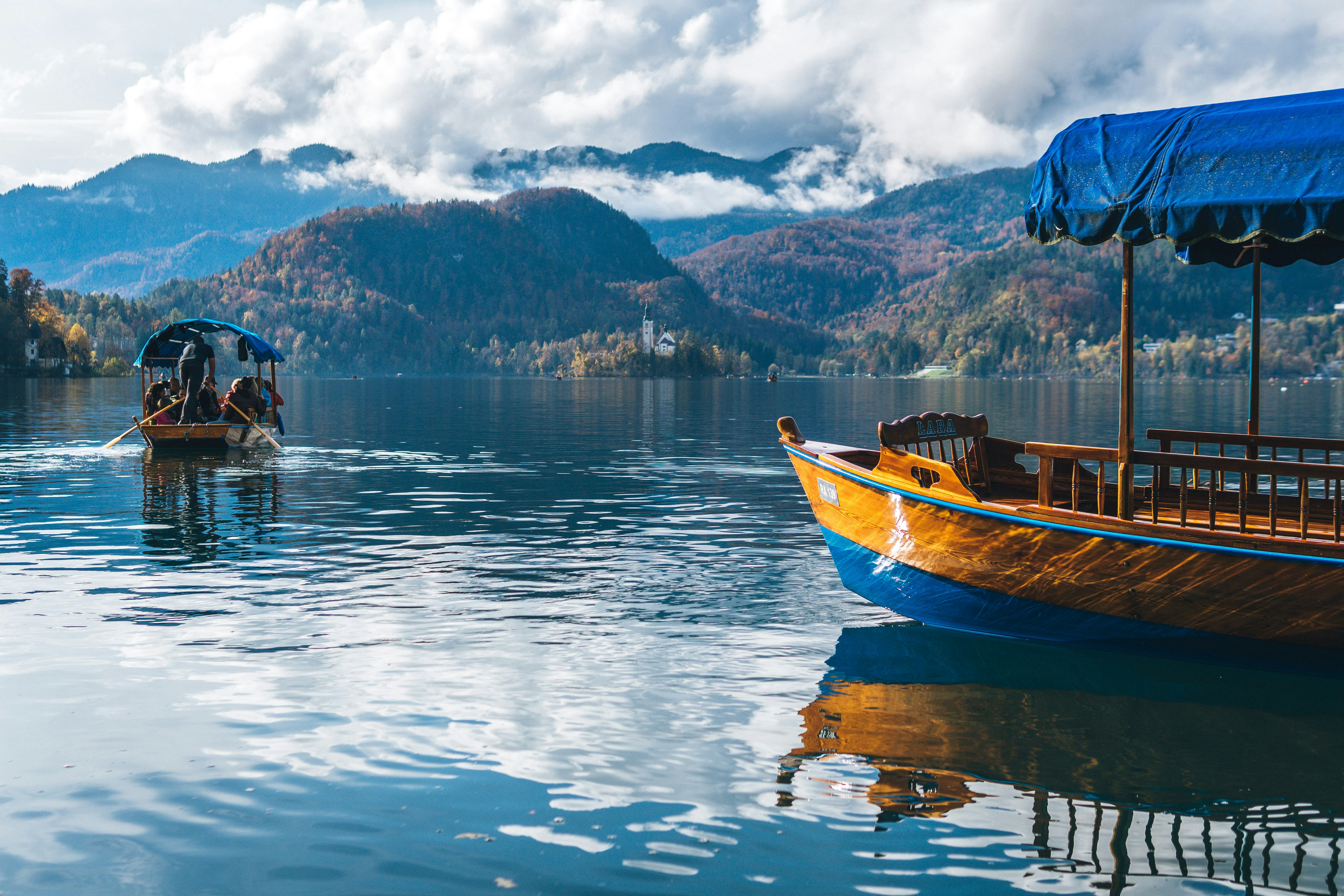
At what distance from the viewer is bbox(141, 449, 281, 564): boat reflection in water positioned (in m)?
20.6

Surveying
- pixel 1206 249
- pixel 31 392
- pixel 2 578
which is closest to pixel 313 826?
pixel 2 578

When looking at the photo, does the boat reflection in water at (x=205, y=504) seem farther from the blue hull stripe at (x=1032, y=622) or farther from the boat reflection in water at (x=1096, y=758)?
the boat reflection in water at (x=1096, y=758)

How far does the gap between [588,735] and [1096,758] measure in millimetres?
4342

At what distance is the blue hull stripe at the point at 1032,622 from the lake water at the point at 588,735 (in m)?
0.29

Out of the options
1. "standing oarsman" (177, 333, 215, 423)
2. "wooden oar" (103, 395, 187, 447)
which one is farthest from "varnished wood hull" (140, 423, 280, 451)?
"standing oarsman" (177, 333, 215, 423)

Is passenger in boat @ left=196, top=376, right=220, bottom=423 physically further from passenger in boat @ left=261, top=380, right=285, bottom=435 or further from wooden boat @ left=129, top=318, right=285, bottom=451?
passenger in boat @ left=261, top=380, right=285, bottom=435

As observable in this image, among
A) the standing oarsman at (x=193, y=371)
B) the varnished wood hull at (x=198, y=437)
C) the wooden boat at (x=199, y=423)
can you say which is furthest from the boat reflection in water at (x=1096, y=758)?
the standing oarsman at (x=193, y=371)

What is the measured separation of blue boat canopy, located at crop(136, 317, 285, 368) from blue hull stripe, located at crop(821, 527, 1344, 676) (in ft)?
94.8

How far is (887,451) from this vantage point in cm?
1370

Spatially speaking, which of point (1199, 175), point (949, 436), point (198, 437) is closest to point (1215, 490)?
point (1199, 175)

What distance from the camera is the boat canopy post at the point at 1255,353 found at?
13977 millimetres

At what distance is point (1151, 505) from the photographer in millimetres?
14719

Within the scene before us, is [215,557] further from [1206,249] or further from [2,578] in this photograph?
[1206,249]

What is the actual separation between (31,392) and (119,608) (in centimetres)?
10800
